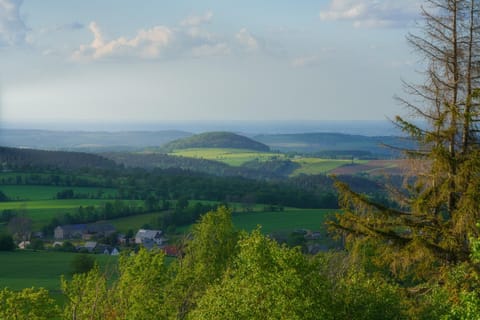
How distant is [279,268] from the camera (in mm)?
16359

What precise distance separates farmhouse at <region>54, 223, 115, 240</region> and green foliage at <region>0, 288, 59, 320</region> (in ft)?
227

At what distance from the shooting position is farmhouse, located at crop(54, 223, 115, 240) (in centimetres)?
9012

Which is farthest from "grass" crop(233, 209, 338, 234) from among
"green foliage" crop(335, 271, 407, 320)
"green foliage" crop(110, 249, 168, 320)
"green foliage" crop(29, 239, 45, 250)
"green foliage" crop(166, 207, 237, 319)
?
"green foliage" crop(335, 271, 407, 320)

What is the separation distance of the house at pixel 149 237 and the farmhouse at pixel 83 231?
5.29 meters

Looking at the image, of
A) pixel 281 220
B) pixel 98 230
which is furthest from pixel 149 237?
pixel 281 220

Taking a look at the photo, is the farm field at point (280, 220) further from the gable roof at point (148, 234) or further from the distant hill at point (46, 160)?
the distant hill at point (46, 160)

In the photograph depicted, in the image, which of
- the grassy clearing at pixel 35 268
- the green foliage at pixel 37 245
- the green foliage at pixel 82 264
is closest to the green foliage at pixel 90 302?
the grassy clearing at pixel 35 268

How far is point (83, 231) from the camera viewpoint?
92625 mm

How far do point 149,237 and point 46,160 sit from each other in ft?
325

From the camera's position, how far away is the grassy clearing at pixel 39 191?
11231 cm

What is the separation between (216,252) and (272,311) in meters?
14.7

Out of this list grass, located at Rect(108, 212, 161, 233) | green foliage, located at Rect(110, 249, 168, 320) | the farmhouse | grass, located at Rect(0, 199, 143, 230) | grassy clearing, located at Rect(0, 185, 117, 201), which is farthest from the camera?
grassy clearing, located at Rect(0, 185, 117, 201)

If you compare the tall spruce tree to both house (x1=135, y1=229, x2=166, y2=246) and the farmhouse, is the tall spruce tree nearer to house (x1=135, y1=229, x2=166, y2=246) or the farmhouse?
house (x1=135, y1=229, x2=166, y2=246)

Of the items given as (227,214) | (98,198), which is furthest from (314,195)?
(227,214)
